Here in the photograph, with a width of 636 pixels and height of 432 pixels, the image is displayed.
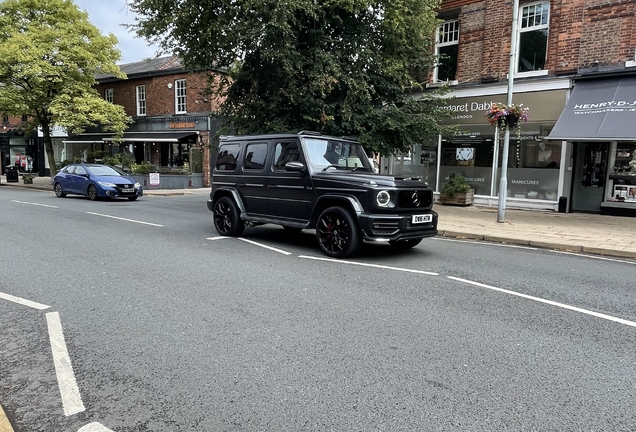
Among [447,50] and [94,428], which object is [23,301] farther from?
[447,50]

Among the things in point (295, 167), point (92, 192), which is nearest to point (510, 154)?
point (295, 167)

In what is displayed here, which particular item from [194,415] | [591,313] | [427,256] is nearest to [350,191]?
[427,256]

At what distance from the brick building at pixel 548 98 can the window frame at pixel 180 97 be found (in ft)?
57.6

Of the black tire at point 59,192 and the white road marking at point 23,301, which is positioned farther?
the black tire at point 59,192

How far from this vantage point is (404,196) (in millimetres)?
7242

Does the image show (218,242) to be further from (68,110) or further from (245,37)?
(68,110)

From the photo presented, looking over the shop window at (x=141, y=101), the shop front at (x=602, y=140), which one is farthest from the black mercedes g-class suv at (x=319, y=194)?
the shop window at (x=141, y=101)

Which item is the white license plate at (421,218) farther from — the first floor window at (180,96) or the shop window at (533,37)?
the first floor window at (180,96)

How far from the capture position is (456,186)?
15.6 m

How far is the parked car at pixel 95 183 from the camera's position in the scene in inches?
683

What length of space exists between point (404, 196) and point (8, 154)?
148 ft

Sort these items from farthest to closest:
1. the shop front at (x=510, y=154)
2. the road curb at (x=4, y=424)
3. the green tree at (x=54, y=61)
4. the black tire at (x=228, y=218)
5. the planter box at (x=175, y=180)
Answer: the planter box at (x=175, y=180) → the green tree at (x=54, y=61) → the shop front at (x=510, y=154) → the black tire at (x=228, y=218) → the road curb at (x=4, y=424)

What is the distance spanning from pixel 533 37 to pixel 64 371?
15802mm

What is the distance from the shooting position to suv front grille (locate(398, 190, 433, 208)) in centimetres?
722
